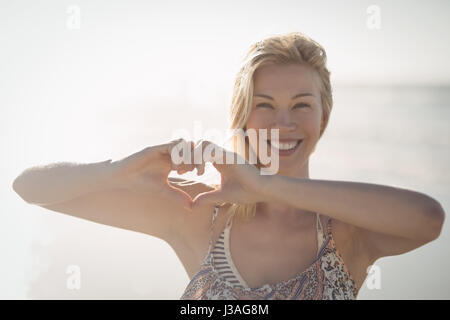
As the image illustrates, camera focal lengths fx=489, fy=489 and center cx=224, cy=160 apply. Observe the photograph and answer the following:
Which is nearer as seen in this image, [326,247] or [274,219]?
[326,247]

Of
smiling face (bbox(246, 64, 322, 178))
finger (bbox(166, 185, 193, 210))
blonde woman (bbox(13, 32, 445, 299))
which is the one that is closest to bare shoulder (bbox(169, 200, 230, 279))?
blonde woman (bbox(13, 32, 445, 299))

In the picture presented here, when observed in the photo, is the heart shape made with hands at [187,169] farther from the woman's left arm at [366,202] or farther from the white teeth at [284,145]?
the white teeth at [284,145]

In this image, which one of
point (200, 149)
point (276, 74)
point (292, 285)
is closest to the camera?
point (200, 149)

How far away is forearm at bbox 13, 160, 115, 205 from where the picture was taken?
7.66 feet

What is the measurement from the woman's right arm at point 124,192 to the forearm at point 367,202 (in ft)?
1.62

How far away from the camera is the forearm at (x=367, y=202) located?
2082 millimetres

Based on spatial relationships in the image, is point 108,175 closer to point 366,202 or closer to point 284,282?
point 284,282

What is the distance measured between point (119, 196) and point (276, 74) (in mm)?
1048

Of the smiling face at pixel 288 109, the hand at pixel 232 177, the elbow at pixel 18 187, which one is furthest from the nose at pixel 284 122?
the elbow at pixel 18 187

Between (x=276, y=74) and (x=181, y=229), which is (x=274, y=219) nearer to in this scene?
(x=181, y=229)

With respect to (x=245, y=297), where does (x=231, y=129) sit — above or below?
above

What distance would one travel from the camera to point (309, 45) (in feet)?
8.71
